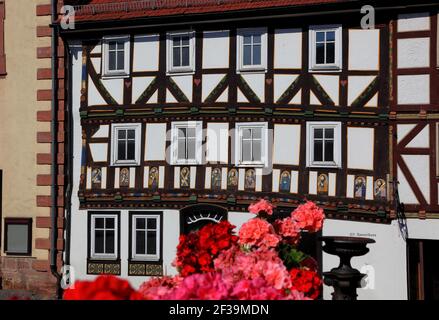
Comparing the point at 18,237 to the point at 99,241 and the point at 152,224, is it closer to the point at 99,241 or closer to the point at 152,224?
the point at 99,241

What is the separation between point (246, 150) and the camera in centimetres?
1440

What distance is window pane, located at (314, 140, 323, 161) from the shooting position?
14.1 m

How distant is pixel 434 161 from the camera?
13.3 meters

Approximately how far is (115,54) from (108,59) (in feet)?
0.70

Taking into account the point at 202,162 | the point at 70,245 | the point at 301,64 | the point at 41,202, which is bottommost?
the point at 70,245

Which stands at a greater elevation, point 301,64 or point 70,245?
point 301,64

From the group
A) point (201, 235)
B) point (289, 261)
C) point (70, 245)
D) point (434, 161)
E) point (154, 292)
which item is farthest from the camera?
point (70, 245)

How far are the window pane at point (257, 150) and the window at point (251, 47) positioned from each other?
1755 mm

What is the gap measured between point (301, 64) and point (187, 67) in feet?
8.93

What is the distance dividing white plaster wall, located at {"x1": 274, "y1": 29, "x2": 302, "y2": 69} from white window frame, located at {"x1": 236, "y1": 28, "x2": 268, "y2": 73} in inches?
10.1

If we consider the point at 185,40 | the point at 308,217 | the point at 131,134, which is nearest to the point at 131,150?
the point at 131,134

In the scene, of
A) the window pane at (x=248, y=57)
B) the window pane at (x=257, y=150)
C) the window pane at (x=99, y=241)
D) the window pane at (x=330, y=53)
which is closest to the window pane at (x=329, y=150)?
the window pane at (x=257, y=150)

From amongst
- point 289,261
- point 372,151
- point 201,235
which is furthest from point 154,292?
point 372,151

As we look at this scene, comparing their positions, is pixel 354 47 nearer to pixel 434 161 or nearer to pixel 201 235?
pixel 434 161
